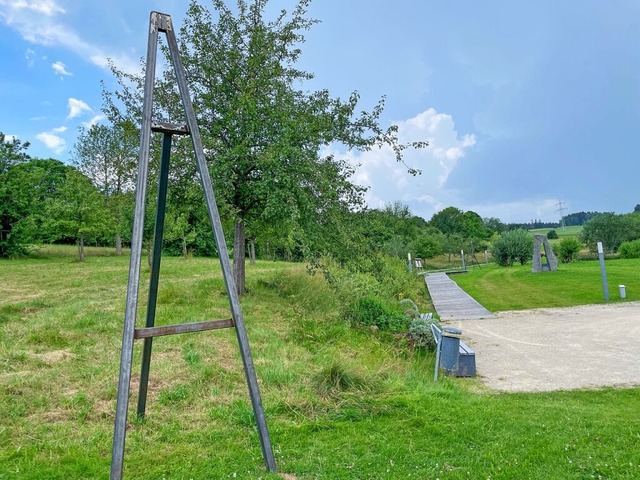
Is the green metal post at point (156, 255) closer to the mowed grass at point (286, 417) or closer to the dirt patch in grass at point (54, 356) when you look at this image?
the mowed grass at point (286, 417)

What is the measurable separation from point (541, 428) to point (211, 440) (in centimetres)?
253

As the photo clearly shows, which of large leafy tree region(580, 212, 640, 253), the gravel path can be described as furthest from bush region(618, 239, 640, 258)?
the gravel path

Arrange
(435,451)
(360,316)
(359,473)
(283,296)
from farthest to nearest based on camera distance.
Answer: (283,296)
(360,316)
(435,451)
(359,473)

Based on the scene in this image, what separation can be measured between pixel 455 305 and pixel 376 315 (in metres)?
5.21

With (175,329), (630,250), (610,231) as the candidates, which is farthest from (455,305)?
(610,231)

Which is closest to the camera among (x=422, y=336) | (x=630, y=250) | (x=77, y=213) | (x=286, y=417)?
(x=286, y=417)

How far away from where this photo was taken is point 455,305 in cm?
1362

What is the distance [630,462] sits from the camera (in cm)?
282

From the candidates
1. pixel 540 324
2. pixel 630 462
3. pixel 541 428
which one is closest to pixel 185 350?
pixel 541 428

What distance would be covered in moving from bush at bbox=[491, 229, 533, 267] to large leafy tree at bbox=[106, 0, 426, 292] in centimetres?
2611

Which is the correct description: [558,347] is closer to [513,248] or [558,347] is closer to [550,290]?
[550,290]

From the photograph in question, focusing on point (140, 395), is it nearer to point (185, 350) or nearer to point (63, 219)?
point (185, 350)

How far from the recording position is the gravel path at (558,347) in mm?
5895

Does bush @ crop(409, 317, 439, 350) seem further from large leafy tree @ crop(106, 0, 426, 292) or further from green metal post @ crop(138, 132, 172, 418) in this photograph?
green metal post @ crop(138, 132, 172, 418)
